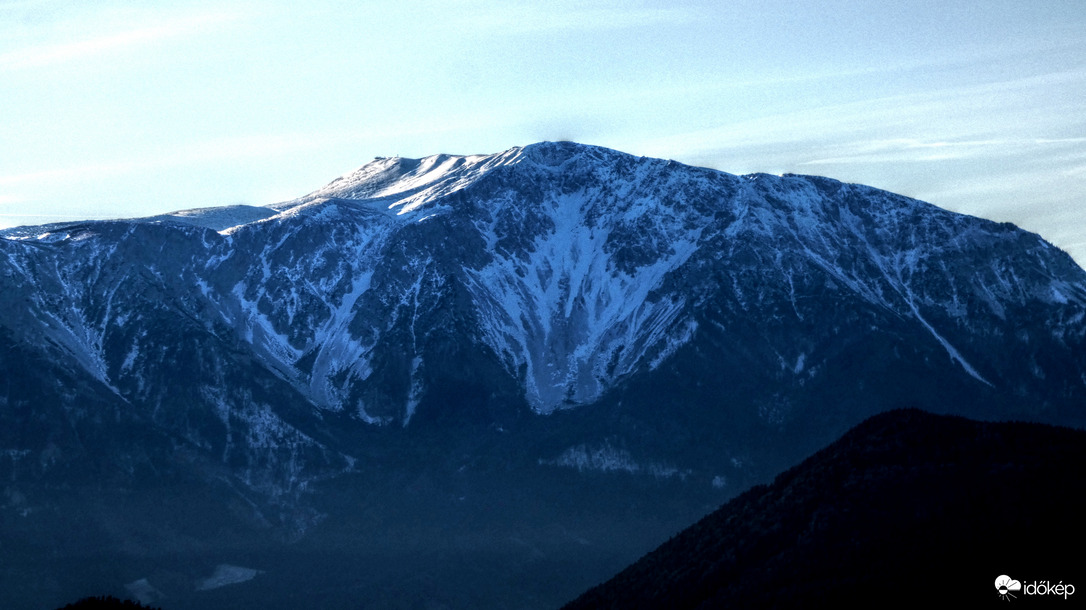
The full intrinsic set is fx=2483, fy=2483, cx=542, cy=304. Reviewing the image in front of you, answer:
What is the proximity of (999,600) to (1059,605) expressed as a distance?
7.76 metres

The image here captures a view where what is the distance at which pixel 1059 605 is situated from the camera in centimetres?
19075

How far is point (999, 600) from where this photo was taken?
19775 centimetres
